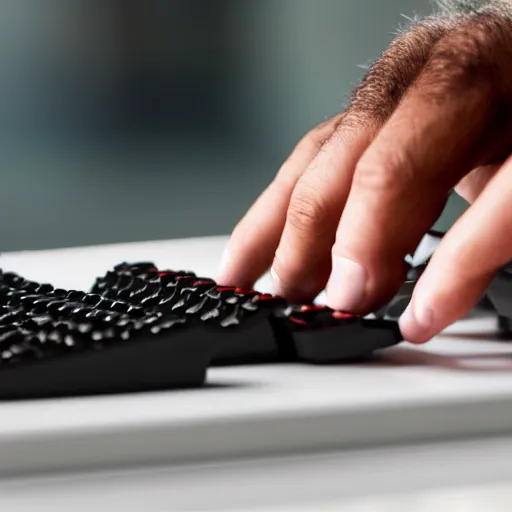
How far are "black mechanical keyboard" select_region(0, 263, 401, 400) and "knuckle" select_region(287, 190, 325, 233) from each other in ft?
0.50

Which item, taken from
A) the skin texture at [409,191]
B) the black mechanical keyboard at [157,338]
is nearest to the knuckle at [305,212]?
the skin texture at [409,191]

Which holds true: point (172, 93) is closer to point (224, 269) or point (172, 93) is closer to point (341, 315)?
point (224, 269)

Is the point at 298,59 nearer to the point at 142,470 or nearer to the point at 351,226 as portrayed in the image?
the point at 351,226

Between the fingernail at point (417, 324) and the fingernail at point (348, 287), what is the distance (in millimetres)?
66

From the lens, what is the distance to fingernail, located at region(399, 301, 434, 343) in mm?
465

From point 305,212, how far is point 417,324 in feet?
0.64

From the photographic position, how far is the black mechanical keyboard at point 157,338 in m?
0.37

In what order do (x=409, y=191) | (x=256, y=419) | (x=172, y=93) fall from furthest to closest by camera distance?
(x=172, y=93), (x=409, y=191), (x=256, y=419)

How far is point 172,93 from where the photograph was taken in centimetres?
338

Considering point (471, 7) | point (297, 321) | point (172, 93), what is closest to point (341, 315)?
point (297, 321)

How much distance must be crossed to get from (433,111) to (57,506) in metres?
0.40

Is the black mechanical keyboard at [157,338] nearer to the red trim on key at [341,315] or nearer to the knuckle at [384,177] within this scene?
the red trim on key at [341,315]

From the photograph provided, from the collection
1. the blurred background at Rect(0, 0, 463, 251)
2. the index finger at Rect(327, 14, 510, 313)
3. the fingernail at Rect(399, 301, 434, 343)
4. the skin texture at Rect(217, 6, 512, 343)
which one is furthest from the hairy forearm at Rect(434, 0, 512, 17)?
the blurred background at Rect(0, 0, 463, 251)

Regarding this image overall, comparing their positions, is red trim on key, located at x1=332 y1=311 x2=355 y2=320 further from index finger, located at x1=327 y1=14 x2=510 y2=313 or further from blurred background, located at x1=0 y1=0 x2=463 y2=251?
blurred background, located at x1=0 y1=0 x2=463 y2=251
